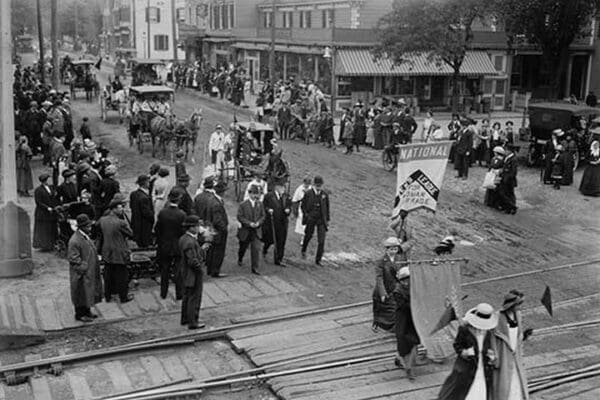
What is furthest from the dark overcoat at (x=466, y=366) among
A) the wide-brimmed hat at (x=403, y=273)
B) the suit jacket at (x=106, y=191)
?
the suit jacket at (x=106, y=191)

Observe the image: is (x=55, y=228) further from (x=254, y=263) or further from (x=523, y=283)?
(x=523, y=283)

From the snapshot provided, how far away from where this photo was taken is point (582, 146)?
2662cm

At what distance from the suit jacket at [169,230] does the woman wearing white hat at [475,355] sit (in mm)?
6023

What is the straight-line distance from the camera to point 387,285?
11.0 metres

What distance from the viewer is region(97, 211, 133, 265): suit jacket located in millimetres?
12352

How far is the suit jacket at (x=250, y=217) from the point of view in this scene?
14.5 m

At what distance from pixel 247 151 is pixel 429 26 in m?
Answer: 15.4

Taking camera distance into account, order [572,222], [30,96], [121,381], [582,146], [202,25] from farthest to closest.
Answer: [202,25]
[30,96]
[582,146]
[572,222]
[121,381]

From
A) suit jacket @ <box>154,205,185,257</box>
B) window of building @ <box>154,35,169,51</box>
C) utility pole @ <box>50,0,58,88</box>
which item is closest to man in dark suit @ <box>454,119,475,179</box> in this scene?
suit jacket @ <box>154,205,185,257</box>

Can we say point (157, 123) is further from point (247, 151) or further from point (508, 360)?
point (508, 360)

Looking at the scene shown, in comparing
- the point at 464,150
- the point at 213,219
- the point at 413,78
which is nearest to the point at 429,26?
the point at 413,78

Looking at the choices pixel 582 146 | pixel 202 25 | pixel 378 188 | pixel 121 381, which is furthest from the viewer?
pixel 202 25

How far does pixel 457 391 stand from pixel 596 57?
45.4m

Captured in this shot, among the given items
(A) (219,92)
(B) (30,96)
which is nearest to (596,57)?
(A) (219,92)
